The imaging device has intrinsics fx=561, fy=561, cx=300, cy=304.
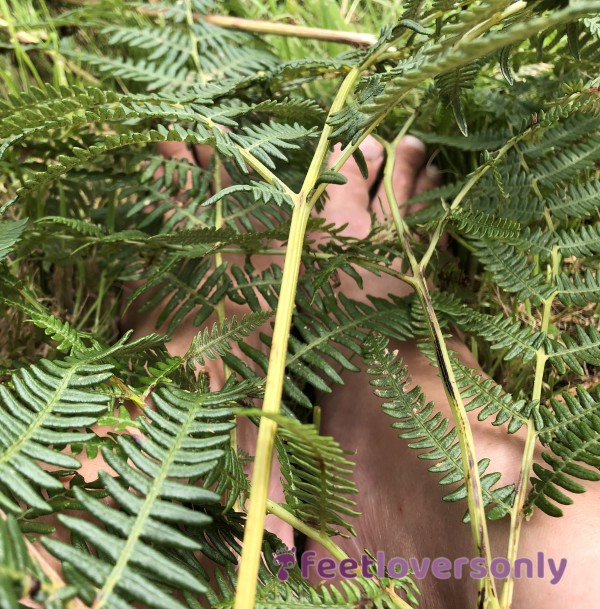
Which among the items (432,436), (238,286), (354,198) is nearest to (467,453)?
(432,436)

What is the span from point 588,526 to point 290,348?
0.39 meters

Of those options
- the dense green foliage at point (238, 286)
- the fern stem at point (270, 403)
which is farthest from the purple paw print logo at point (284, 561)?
the fern stem at point (270, 403)

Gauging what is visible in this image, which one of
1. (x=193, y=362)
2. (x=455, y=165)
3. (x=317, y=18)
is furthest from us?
(x=317, y=18)

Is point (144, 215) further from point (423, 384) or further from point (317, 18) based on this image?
point (317, 18)

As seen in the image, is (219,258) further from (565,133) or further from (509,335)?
(565,133)

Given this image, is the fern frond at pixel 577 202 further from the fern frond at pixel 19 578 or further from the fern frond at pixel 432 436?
the fern frond at pixel 19 578

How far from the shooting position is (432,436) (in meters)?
0.60

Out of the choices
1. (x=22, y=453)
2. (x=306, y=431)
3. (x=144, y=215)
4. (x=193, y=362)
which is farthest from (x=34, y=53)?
(x=306, y=431)

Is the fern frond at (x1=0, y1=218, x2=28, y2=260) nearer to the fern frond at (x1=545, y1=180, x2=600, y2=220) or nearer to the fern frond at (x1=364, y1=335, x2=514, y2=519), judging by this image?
the fern frond at (x1=364, y1=335, x2=514, y2=519)

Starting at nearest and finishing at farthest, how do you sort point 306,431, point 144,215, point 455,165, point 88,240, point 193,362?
point 306,431, point 193,362, point 88,240, point 144,215, point 455,165

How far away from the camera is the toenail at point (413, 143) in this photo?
1.16 m

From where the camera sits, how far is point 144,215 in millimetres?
903

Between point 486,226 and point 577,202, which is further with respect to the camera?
point 577,202

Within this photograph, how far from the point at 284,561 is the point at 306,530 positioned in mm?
44
